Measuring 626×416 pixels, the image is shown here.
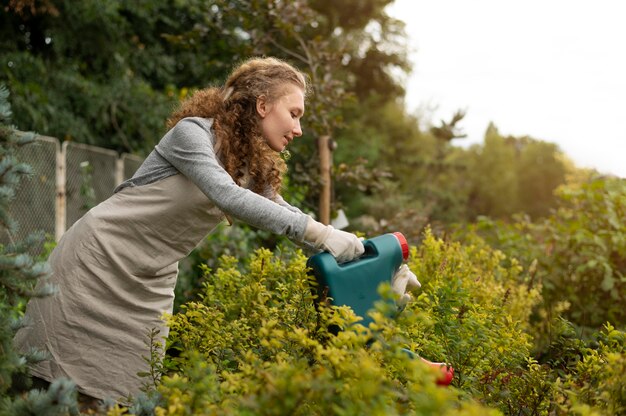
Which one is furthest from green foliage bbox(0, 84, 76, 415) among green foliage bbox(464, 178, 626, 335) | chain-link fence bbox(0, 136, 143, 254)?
chain-link fence bbox(0, 136, 143, 254)

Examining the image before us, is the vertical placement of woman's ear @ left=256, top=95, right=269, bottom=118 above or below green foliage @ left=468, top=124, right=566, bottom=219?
above

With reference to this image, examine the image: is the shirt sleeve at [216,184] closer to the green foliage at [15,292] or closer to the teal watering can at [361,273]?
the teal watering can at [361,273]

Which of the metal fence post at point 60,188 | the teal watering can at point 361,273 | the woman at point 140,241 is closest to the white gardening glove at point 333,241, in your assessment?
the teal watering can at point 361,273

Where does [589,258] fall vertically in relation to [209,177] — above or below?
below

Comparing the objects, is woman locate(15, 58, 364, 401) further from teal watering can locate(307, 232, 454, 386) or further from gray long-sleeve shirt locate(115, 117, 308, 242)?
teal watering can locate(307, 232, 454, 386)

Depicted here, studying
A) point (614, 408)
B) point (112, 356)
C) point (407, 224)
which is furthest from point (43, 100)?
point (614, 408)

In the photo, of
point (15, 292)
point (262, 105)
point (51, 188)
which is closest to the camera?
point (15, 292)

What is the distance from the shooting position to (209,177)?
6.81 ft

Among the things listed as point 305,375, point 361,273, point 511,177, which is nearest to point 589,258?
point 361,273

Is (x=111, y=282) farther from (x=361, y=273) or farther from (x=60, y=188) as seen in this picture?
(x=60, y=188)

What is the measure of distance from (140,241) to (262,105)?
624mm

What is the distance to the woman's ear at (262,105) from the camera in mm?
2432

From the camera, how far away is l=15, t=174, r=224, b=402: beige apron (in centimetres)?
229

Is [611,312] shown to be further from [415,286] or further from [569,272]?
[415,286]
